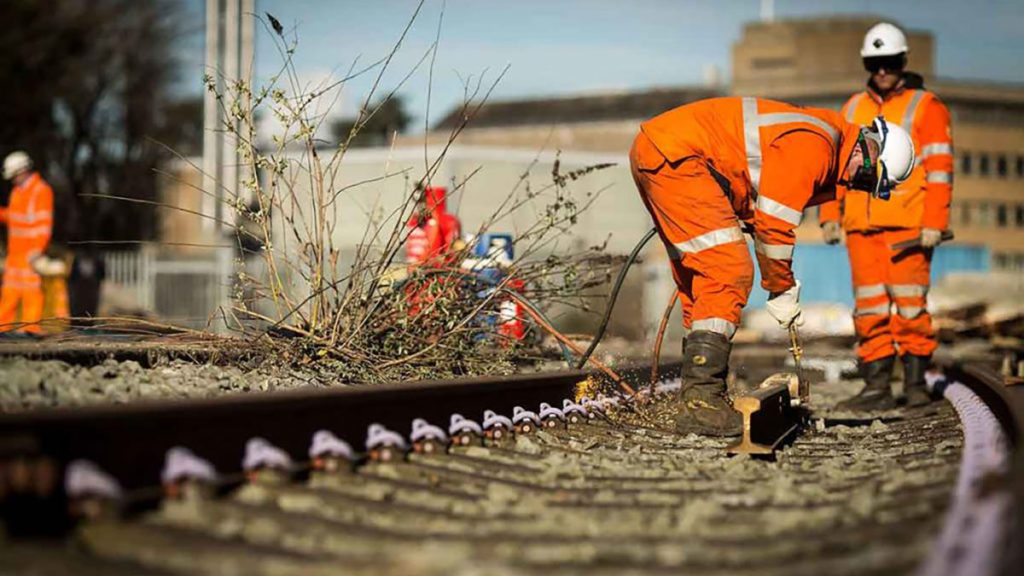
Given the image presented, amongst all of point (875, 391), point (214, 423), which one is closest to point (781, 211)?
point (875, 391)

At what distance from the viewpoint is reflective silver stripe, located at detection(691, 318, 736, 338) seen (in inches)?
225

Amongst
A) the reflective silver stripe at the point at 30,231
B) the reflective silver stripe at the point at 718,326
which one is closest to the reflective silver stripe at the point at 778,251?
the reflective silver stripe at the point at 718,326

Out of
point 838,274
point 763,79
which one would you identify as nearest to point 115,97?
point 838,274

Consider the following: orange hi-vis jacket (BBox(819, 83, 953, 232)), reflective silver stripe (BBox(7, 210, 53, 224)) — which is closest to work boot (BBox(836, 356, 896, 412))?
orange hi-vis jacket (BBox(819, 83, 953, 232))

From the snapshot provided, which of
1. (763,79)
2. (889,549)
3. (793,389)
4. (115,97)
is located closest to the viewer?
(889,549)

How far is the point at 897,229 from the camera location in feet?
26.2

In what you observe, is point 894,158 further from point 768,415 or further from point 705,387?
point 768,415

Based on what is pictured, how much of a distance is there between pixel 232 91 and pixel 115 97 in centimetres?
3993

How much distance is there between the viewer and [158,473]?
10.5 ft

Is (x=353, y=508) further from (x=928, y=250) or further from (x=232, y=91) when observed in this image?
(x=928, y=250)

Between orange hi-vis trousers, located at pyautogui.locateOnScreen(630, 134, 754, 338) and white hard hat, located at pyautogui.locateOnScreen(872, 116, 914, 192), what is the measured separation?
99 centimetres

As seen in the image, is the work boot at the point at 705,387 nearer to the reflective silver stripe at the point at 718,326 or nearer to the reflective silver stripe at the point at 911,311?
the reflective silver stripe at the point at 718,326

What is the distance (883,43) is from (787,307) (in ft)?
9.05

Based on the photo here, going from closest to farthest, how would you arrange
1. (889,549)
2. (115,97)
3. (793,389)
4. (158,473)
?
(889,549), (158,473), (793,389), (115,97)
